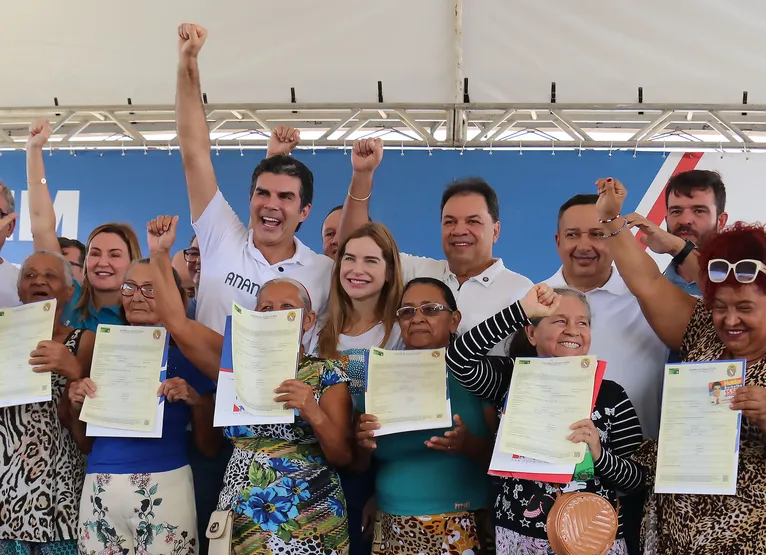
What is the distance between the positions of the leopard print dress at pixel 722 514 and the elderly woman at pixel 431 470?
0.58 metres

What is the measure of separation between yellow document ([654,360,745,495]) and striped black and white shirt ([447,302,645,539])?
16 cm

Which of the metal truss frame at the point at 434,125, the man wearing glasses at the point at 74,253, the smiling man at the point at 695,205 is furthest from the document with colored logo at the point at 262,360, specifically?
the metal truss frame at the point at 434,125

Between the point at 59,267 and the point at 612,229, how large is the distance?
220cm

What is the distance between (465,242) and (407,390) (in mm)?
1123

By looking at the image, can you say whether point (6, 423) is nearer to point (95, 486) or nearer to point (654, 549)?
point (95, 486)

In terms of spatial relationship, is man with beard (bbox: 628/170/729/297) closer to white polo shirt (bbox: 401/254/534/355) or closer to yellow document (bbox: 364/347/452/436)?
white polo shirt (bbox: 401/254/534/355)

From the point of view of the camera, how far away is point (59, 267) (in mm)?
Answer: 2982

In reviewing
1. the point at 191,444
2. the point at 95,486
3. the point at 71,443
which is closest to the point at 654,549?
the point at 191,444

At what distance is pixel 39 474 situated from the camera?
2.64m

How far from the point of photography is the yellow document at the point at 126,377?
2.53m

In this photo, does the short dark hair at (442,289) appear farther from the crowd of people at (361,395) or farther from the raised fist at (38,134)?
the raised fist at (38,134)

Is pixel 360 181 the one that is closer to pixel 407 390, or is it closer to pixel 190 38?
pixel 190 38

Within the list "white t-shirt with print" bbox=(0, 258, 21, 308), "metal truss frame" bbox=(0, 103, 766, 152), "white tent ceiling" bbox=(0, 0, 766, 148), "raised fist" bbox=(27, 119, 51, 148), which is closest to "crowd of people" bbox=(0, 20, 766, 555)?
"white t-shirt with print" bbox=(0, 258, 21, 308)

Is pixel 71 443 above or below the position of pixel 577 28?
below
